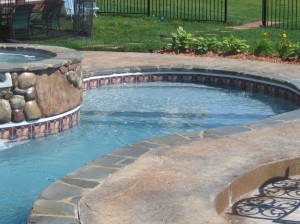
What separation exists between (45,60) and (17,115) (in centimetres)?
83

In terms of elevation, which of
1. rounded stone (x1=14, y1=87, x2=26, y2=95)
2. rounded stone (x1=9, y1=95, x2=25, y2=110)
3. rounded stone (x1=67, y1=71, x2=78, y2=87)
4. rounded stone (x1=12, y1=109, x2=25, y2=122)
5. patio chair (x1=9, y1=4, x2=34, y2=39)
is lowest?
rounded stone (x1=12, y1=109, x2=25, y2=122)

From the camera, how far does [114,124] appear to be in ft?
31.8

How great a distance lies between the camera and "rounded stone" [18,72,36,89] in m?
8.61

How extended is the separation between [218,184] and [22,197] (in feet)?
6.23

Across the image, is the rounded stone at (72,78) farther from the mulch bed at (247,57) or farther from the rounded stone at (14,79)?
the mulch bed at (247,57)

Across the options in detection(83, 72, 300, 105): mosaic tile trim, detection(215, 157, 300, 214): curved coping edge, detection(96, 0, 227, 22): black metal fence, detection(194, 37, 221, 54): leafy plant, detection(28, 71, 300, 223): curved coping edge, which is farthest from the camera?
detection(96, 0, 227, 22): black metal fence

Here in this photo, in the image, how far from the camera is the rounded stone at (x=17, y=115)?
28.5 feet

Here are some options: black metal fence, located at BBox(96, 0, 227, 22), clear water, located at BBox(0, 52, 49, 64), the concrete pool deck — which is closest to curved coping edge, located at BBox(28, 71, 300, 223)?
Answer: the concrete pool deck

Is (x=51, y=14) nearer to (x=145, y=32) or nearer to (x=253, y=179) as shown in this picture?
(x=145, y=32)

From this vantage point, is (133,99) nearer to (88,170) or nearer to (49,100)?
(49,100)

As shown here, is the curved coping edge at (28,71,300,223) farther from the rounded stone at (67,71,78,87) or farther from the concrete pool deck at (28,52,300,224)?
the rounded stone at (67,71,78,87)

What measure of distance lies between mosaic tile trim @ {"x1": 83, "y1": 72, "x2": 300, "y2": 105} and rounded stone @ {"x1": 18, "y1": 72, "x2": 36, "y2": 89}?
10.2ft

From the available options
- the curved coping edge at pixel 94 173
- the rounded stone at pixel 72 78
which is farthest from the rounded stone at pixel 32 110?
the curved coping edge at pixel 94 173

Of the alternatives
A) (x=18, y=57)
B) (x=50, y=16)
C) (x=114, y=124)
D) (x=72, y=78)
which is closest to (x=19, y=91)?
(x=72, y=78)
